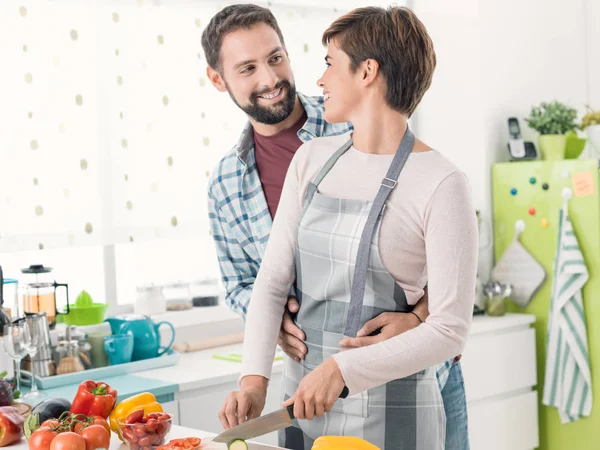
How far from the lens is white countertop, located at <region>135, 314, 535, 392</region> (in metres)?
2.83

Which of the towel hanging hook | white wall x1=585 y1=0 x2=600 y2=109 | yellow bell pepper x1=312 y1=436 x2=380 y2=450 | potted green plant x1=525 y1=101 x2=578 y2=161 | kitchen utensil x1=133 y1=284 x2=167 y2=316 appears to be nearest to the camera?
yellow bell pepper x1=312 y1=436 x2=380 y2=450

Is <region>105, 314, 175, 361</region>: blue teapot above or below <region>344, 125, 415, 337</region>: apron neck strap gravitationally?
below

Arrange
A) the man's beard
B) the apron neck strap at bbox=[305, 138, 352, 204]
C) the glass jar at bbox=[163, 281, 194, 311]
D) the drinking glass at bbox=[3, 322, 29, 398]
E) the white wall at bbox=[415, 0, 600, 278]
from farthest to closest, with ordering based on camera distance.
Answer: the white wall at bbox=[415, 0, 600, 278] < the glass jar at bbox=[163, 281, 194, 311] < the drinking glass at bbox=[3, 322, 29, 398] < the man's beard < the apron neck strap at bbox=[305, 138, 352, 204]

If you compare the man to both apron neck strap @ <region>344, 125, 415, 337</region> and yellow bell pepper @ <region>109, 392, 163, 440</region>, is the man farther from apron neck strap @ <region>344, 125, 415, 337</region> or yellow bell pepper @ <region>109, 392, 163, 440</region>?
apron neck strap @ <region>344, 125, 415, 337</region>

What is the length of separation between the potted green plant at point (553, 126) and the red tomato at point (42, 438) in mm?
2821

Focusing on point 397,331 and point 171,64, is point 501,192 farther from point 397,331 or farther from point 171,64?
point 397,331

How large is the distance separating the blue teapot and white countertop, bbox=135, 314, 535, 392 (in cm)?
11

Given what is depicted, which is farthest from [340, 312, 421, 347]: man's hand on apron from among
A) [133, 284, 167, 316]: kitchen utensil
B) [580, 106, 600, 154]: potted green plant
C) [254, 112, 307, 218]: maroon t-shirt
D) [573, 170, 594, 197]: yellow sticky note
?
[580, 106, 600, 154]: potted green plant

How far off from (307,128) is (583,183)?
1.87 meters

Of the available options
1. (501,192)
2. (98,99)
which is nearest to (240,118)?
(98,99)

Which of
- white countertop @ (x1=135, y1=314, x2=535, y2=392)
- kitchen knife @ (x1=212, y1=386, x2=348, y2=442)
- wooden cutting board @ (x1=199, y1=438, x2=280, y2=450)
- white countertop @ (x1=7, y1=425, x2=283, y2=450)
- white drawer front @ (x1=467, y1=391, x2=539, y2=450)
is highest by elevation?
kitchen knife @ (x1=212, y1=386, x2=348, y2=442)

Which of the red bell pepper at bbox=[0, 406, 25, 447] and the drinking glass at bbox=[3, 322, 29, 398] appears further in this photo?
the drinking glass at bbox=[3, 322, 29, 398]

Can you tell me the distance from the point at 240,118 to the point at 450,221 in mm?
2189

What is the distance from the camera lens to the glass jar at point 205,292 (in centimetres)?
360
